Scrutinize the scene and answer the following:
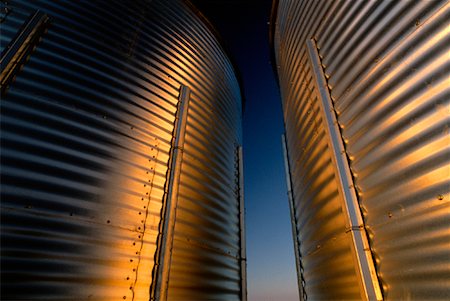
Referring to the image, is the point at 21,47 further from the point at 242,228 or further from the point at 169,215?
the point at 242,228

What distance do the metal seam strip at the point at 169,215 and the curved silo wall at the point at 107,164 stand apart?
0.06 ft

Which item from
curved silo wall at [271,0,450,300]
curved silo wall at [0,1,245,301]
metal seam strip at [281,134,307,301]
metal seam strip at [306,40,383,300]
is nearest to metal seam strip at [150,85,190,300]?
curved silo wall at [0,1,245,301]

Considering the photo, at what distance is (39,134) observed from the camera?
3088 millimetres

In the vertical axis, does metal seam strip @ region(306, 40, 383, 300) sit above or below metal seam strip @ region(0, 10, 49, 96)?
below

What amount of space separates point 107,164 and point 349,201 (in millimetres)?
2872

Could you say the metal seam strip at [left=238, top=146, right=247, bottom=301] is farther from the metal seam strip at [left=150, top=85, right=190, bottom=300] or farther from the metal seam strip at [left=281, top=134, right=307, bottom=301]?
the metal seam strip at [left=150, top=85, right=190, bottom=300]

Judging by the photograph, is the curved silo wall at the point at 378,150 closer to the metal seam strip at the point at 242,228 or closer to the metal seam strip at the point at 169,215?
the metal seam strip at the point at 242,228

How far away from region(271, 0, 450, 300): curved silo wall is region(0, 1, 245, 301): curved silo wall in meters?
1.81

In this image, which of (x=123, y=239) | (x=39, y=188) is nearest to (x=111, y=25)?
(x=39, y=188)

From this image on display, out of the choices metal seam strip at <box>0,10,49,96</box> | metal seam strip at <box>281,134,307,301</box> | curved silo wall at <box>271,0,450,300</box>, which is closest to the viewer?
curved silo wall at <box>271,0,450,300</box>

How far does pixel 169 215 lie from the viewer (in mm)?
3650

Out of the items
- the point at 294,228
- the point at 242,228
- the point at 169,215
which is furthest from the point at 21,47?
the point at 294,228

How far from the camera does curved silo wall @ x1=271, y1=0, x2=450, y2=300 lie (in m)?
1.99

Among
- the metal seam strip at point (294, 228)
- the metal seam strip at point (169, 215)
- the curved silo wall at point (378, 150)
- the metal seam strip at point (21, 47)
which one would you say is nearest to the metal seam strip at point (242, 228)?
the metal seam strip at point (294, 228)
